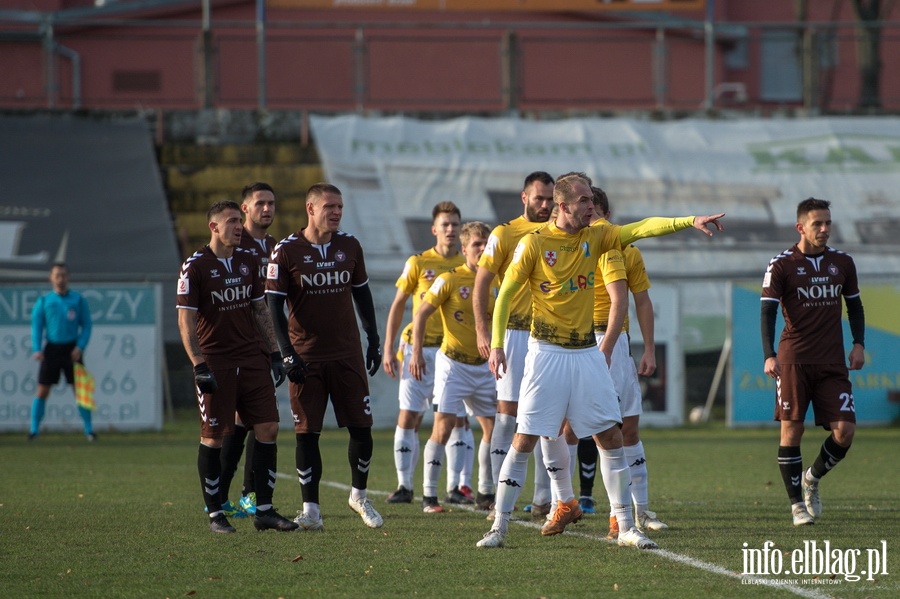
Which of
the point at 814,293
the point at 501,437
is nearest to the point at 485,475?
the point at 501,437

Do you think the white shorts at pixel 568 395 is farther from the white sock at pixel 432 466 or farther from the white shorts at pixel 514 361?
the white sock at pixel 432 466

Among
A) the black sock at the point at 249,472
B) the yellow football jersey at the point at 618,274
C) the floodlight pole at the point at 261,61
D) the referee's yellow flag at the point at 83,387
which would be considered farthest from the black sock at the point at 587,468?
the floodlight pole at the point at 261,61

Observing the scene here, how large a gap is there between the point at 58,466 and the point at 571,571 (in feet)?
26.5

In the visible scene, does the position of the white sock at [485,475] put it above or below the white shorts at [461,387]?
below

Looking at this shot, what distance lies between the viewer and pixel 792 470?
29.9ft

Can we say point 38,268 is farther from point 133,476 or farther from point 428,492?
point 428,492

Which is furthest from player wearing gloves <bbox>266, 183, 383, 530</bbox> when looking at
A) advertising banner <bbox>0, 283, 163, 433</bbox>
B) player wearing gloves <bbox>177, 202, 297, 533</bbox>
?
advertising banner <bbox>0, 283, 163, 433</bbox>

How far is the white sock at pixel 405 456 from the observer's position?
10469 millimetres

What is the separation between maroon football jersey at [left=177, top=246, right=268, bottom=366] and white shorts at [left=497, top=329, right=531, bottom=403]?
1873 millimetres

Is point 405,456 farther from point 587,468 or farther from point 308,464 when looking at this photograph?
point 308,464

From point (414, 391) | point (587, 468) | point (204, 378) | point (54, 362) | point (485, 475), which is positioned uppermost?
point (204, 378)

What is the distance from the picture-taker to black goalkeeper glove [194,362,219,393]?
325 inches

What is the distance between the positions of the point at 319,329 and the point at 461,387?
1881 millimetres

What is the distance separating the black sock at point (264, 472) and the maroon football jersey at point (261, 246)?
4.35ft
